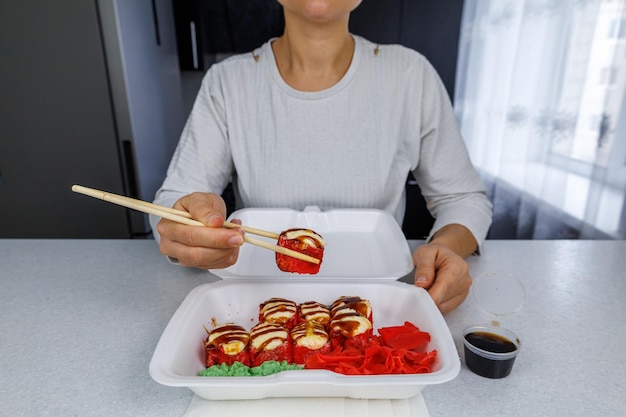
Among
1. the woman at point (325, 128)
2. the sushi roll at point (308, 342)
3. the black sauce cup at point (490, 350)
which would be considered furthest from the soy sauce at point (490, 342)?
the woman at point (325, 128)

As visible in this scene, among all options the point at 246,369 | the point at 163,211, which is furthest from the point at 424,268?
the point at 163,211

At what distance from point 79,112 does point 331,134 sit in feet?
4.63

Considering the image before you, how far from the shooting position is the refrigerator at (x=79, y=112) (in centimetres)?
184

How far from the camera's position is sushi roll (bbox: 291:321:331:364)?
0.67m

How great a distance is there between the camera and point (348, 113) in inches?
46.4

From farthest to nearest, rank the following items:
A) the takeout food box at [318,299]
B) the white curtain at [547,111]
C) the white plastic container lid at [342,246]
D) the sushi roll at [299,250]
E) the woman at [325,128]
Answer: the white curtain at [547,111], the woman at [325,128], the white plastic container lid at [342,246], the sushi roll at [299,250], the takeout food box at [318,299]

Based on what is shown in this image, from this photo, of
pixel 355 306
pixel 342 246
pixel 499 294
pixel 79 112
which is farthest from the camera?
pixel 79 112

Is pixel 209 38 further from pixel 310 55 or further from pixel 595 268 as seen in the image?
pixel 595 268

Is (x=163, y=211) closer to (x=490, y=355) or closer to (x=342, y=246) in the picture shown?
(x=342, y=246)

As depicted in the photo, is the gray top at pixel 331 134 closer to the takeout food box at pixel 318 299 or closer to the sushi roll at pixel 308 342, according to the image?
the takeout food box at pixel 318 299

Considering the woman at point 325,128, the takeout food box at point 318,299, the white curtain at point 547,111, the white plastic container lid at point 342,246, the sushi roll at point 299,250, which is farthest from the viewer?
the white curtain at point 547,111

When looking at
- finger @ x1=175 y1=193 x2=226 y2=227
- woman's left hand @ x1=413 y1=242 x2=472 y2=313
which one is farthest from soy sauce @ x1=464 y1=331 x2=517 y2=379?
finger @ x1=175 y1=193 x2=226 y2=227

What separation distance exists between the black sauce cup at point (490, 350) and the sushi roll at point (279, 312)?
0.30m

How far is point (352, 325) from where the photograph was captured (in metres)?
0.69
